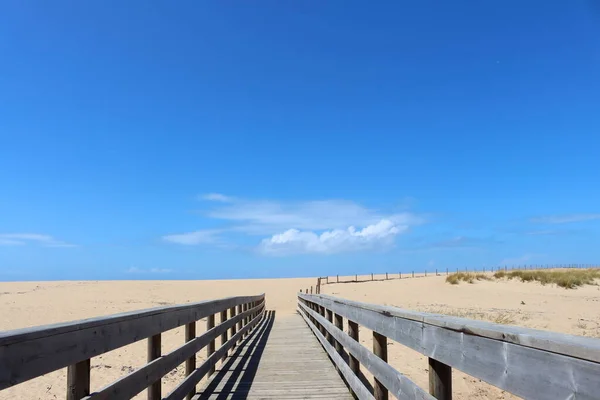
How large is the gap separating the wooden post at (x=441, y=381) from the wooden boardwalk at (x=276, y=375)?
3063 millimetres

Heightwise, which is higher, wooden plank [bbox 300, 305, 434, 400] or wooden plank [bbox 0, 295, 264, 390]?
wooden plank [bbox 0, 295, 264, 390]

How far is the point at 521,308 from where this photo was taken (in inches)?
862

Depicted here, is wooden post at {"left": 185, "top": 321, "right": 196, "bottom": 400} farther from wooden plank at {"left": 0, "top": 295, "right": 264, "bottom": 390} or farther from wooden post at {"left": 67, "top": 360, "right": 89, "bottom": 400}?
wooden post at {"left": 67, "top": 360, "right": 89, "bottom": 400}

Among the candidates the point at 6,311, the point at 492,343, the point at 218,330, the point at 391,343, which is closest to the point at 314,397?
the point at 218,330

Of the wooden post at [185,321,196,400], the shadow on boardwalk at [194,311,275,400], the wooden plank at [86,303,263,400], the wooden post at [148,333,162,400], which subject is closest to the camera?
the wooden plank at [86,303,263,400]

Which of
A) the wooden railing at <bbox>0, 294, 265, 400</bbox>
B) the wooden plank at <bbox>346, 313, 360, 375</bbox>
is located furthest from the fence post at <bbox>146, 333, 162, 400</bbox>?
the wooden plank at <bbox>346, 313, 360, 375</bbox>

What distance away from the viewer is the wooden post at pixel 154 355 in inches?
161

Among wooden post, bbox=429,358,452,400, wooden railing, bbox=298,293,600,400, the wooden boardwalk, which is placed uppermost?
wooden railing, bbox=298,293,600,400

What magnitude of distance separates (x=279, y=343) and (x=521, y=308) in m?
15.3

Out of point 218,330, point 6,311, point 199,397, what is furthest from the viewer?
point 6,311

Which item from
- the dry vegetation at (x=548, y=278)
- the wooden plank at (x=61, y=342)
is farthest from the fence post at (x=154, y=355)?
the dry vegetation at (x=548, y=278)

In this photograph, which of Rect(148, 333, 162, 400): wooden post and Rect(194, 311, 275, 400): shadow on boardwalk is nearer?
Rect(148, 333, 162, 400): wooden post

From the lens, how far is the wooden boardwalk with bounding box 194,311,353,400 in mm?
5871

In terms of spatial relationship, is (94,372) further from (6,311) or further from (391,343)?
(6,311)
